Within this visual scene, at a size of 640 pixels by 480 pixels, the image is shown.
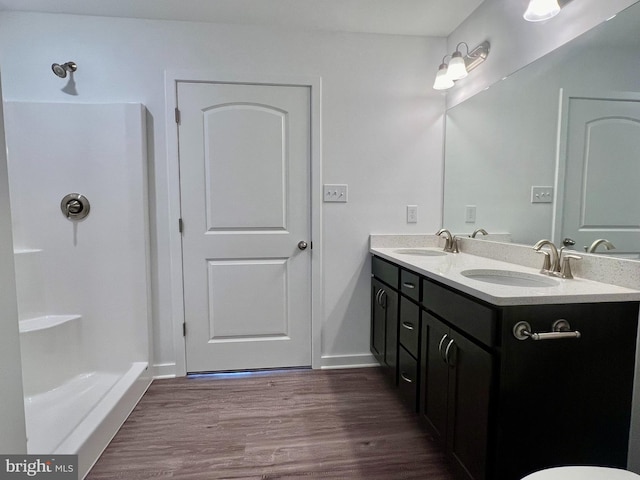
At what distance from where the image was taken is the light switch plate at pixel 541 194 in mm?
1467

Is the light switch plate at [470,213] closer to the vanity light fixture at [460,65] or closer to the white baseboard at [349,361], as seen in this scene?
the vanity light fixture at [460,65]

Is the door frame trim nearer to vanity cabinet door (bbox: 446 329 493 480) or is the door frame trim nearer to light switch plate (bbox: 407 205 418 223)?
light switch plate (bbox: 407 205 418 223)

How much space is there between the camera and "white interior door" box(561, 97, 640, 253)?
44.4 inches

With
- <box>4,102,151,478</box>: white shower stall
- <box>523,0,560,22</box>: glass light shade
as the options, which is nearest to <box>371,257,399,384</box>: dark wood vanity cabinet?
<box>523,0,560,22</box>: glass light shade

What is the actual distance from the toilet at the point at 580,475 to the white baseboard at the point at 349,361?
5.13ft

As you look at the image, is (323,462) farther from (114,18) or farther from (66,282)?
(114,18)

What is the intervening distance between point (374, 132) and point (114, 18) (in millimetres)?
1791

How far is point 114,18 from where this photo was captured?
6.44 feet

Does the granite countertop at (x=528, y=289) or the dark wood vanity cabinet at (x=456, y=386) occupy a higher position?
the granite countertop at (x=528, y=289)

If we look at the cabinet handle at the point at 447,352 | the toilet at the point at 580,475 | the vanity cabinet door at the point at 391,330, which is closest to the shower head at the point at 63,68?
the vanity cabinet door at the point at 391,330

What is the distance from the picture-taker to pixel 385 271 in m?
1.96

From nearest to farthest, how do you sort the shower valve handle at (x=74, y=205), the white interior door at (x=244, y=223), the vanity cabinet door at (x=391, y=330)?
the vanity cabinet door at (x=391, y=330), the shower valve handle at (x=74, y=205), the white interior door at (x=244, y=223)

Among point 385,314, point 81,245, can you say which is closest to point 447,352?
point 385,314

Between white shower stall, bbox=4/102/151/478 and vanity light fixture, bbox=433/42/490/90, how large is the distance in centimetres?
189
